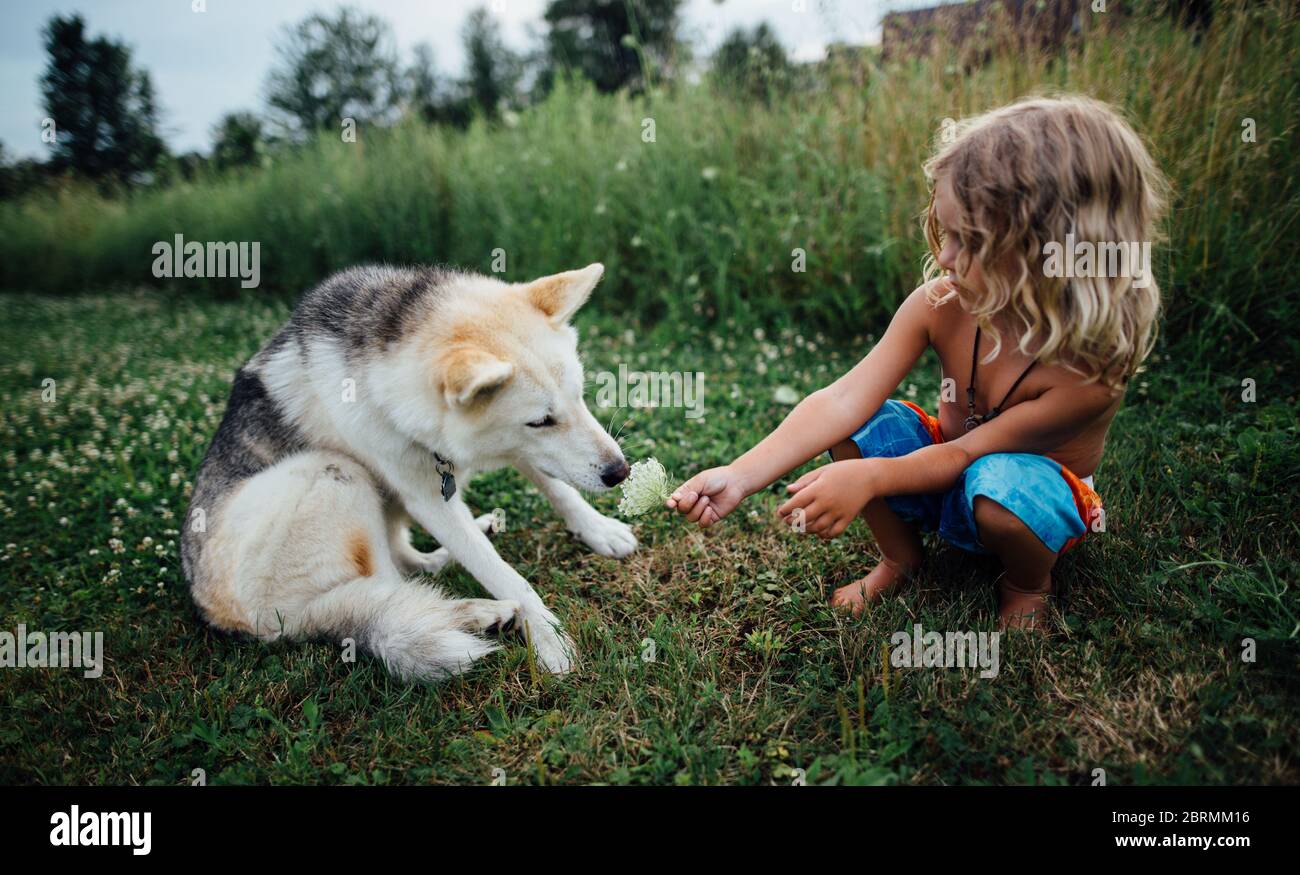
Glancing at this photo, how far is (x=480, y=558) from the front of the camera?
8.79 feet

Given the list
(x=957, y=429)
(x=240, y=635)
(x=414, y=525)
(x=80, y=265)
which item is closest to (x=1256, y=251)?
(x=957, y=429)

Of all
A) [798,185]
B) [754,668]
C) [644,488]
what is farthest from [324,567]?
[798,185]

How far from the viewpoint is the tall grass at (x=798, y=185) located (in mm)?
3914

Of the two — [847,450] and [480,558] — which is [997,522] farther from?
[480,558]

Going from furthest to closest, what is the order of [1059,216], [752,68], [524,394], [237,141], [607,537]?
[237,141] < [752,68] < [607,537] < [524,394] < [1059,216]

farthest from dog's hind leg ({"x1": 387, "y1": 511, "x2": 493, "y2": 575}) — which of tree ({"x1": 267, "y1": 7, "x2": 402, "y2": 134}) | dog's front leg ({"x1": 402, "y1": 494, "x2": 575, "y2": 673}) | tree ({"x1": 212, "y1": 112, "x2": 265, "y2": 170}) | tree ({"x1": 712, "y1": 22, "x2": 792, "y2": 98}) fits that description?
tree ({"x1": 267, "y1": 7, "x2": 402, "y2": 134})

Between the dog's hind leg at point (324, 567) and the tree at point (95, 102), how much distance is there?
29.7 metres

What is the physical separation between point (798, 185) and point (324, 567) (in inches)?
182

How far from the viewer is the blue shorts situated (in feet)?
6.93

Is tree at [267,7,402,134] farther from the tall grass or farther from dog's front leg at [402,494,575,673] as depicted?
dog's front leg at [402,494,575,673]

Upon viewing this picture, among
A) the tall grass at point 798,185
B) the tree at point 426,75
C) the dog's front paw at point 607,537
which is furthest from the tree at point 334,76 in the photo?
the dog's front paw at point 607,537

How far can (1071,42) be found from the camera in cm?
480

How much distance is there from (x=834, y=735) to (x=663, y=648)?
0.66 m
